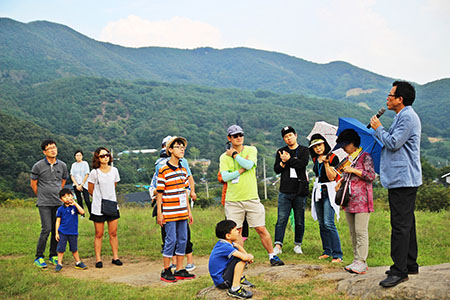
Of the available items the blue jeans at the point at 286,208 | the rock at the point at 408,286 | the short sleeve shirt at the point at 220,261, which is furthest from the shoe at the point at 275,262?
the short sleeve shirt at the point at 220,261

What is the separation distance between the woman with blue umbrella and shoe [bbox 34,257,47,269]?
4.92 metres

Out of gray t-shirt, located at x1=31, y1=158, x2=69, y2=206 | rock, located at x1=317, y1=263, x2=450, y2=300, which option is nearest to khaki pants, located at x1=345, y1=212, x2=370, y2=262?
rock, located at x1=317, y1=263, x2=450, y2=300

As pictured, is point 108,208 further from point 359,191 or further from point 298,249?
A: point 359,191

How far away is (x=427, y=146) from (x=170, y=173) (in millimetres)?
113817

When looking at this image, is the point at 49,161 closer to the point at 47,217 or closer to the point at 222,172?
the point at 47,217

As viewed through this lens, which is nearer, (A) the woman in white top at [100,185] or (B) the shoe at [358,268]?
(B) the shoe at [358,268]

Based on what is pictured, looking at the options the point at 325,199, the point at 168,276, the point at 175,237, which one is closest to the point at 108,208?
the point at 175,237

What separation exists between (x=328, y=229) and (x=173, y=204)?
95.4 inches

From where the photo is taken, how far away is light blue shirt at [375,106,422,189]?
4371 mm

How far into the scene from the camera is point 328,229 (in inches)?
264

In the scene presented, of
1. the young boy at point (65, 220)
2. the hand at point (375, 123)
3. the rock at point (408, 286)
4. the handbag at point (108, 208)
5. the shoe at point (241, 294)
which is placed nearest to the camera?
the rock at point (408, 286)

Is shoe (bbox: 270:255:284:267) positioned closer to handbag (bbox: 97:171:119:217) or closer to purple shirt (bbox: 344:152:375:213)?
purple shirt (bbox: 344:152:375:213)

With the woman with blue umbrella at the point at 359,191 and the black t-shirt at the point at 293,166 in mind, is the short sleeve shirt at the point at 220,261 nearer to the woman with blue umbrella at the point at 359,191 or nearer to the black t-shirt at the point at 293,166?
the woman with blue umbrella at the point at 359,191

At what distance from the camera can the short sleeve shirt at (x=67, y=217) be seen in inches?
282
